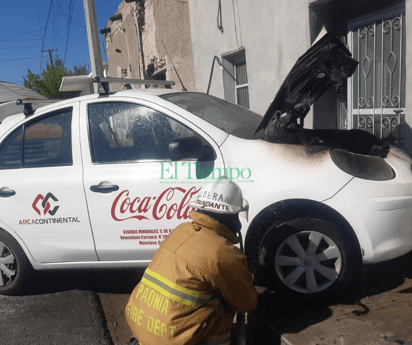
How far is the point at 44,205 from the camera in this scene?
3662 millimetres

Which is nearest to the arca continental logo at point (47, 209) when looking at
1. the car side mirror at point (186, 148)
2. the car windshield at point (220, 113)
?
the car side mirror at point (186, 148)

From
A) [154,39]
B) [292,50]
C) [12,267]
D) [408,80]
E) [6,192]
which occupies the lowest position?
[12,267]

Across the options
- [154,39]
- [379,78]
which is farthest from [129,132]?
[154,39]

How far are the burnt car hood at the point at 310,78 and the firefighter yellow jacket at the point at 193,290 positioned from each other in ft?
4.56

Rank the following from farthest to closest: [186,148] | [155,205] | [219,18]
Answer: [219,18], [155,205], [186,148]

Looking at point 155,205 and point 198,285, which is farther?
point 155,205

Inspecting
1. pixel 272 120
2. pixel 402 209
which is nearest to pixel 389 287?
pixel 402 209

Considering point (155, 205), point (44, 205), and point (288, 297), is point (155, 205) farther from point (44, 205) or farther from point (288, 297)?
point (288, 297)

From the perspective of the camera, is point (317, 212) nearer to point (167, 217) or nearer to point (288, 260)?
point (288, 260)

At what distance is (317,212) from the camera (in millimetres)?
3057

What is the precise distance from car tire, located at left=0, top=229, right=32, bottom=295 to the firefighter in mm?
2053

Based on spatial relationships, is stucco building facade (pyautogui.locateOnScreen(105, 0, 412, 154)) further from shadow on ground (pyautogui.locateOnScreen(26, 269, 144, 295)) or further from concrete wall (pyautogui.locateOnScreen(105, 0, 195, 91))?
shadow on ground (pyautogui.locateOnScreen(26, 269, 144, 295))

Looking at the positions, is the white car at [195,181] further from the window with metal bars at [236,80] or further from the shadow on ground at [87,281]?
the window with metal bars at [236,80]

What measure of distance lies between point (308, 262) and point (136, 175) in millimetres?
1484
